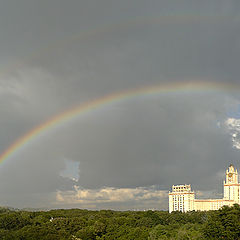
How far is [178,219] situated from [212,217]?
222 ft

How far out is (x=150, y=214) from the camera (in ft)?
383

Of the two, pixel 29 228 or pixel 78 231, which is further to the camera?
pixel 78 231

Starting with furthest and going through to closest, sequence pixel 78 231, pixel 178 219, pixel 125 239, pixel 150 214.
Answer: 1. pixel 178 219
2. pixel 150 214
3. pixel 78 231
4. pixel 125 239

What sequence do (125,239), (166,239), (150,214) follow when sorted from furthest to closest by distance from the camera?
(150,214) < (125,239) < (166,239)

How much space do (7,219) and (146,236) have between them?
134ft

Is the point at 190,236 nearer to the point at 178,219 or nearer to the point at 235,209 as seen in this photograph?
the point at 235,209

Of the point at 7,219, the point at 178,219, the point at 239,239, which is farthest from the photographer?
the point at 178,219

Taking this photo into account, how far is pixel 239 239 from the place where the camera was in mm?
60406

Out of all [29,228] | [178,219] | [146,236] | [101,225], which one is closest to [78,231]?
[101,225]

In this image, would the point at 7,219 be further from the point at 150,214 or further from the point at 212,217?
the point at 212,217

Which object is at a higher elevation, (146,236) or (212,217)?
(212,217)

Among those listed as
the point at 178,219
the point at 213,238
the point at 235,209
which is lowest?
the point at 178,219

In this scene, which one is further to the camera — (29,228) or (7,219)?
(7,219)

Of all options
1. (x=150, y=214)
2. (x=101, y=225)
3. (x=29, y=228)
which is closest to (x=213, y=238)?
(x=101, y=225)
